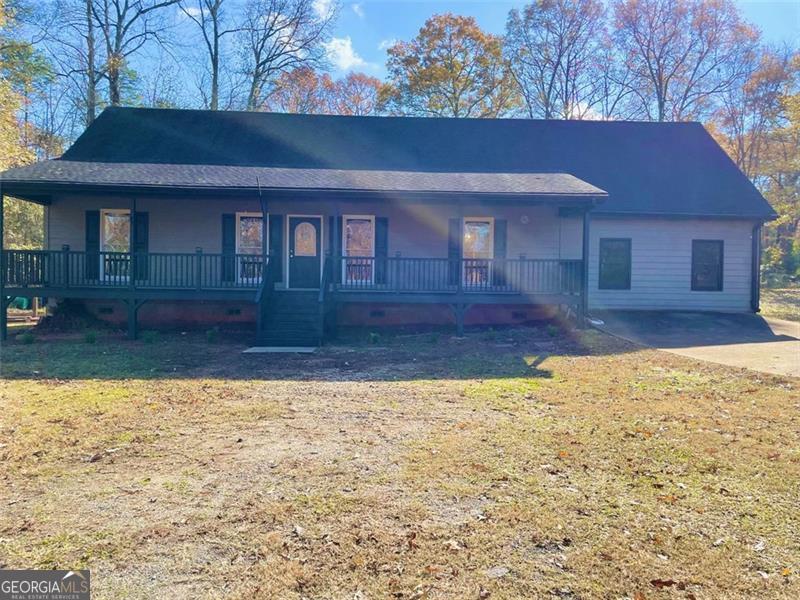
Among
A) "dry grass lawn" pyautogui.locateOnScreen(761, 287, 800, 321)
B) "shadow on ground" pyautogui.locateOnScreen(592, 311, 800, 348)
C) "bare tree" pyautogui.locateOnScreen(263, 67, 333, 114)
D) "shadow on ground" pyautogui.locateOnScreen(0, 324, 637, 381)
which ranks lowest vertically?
"shadow on ground" pyautogui.locateOnScreen(0, 324, 637, 381)

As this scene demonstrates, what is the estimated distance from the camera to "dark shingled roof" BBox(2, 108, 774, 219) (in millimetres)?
14828

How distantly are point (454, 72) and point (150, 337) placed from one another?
2295cm

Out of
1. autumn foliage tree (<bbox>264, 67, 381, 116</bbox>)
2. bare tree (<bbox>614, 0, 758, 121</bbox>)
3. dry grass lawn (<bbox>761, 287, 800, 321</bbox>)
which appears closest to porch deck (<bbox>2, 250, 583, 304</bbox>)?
dry grass lawn (<bbox>761, 287, 800, 321</bbox>)

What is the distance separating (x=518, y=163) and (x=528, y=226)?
2.81 metres

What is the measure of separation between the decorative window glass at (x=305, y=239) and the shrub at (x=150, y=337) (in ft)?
13.4

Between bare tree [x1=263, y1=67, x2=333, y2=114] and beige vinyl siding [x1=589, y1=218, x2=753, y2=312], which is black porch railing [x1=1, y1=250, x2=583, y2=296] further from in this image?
bare tree [x1=263, y1=67, x2=333, y2=114]

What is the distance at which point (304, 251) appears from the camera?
13789mm

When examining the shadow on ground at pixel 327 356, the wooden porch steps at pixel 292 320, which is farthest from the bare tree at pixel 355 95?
the shadow on ground at pixel 327 356

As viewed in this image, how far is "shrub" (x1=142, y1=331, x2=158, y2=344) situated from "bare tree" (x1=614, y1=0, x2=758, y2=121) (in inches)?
1067

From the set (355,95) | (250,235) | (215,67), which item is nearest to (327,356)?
(250,235)

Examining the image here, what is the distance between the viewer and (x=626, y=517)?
340 centimetres

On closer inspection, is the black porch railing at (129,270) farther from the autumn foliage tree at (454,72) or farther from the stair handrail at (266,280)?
the autumn foliage tree at (454,72)

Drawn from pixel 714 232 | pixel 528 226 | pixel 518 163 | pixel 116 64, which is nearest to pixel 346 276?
pixel 528 226

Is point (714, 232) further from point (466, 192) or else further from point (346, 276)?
point (346, 276)
